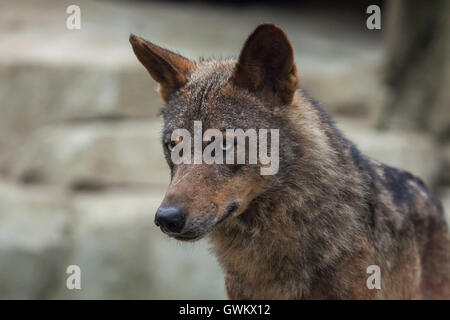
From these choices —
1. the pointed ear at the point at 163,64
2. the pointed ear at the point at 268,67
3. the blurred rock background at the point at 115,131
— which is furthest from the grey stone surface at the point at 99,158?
the pointed ear at the point at 268,67

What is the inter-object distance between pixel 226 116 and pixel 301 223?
84 centimetres

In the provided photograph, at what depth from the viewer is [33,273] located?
9484 millimetres

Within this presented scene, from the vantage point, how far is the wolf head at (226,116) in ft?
11.1

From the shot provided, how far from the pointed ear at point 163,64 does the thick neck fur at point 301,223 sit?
81 cm

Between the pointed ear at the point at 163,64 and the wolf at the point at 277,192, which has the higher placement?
the pointed ear at the point at 163,64

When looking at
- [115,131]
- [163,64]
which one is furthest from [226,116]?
[115,131]

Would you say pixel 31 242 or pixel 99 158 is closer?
pixel 31 242

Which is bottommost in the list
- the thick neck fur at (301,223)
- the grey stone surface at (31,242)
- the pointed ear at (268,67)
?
the grey stone surface at (31,242)

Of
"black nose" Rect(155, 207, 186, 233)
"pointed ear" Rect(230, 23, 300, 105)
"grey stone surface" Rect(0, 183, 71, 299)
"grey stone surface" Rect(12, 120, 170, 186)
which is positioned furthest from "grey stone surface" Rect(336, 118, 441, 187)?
"black nose" Rect(155, 207, 186, 233)

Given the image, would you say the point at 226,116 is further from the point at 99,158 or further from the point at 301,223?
the point at 99,158

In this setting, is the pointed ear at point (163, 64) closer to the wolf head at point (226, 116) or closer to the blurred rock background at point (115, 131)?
the wolf head at point (226, 116)

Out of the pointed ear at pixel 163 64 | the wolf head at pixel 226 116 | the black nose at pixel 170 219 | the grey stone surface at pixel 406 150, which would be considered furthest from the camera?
the grey stone surface at pixel 406 150

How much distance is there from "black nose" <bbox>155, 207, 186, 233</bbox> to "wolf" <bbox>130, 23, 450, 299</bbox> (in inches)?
1.9

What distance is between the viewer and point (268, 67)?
12.3 ft
